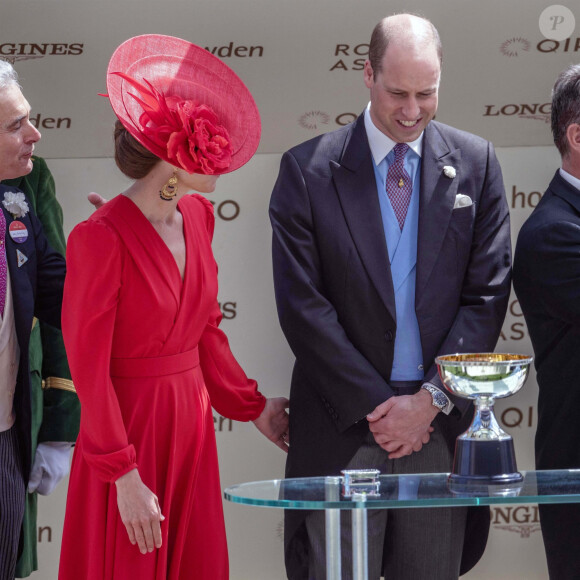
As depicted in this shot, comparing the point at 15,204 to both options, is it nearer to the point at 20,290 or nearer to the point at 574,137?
the point at 20,290

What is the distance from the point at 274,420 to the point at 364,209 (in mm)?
611

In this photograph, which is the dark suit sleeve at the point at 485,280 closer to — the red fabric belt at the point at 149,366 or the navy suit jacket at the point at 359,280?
the navy suit jacket at the point at 359,280

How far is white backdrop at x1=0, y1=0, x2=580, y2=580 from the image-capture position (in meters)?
3.64

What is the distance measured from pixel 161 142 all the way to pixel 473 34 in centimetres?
156

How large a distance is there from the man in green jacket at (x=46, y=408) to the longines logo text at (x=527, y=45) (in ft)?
5.18

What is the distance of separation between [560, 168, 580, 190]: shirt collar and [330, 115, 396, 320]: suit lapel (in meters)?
0.53

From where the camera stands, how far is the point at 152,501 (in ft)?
7.95

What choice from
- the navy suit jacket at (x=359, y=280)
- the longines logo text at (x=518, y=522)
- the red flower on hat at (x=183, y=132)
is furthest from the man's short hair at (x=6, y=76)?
the longines logo text at (x=518, y=522)

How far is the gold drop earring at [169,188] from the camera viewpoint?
8.40 ft

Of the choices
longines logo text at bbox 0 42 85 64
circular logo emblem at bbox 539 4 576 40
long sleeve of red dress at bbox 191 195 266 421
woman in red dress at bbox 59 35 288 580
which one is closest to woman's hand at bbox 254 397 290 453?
long sleeve of red dress at bbox 191 195 266 421

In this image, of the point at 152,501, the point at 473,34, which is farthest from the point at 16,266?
the point at 473,34

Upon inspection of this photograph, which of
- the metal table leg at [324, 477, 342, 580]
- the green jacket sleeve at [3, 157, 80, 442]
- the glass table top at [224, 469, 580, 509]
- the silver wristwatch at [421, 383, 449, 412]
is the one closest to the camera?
the glass table top at [224, 469, 580, 509]

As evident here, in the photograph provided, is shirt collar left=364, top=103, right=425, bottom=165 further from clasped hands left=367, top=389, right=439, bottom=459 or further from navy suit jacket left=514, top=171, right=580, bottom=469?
clasped hands left=367, top=389, right=439, bottom=459

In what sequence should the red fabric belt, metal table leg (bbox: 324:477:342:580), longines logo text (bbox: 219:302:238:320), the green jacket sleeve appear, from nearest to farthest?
metal table leg (bbox: 324:477:342:580), the red fabric belt, the green jacket sleeve, longines logo text (bbox: 219:302:238:320)
